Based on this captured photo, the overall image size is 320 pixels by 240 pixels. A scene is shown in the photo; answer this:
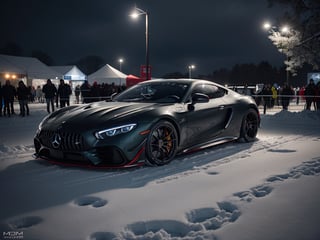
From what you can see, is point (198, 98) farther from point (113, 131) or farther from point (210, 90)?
point (113, 131)

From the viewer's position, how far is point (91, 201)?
3422mm

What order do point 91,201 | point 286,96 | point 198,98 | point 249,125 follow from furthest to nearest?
point 286,96 → point 249,125 → point 198,98 → point 91,201

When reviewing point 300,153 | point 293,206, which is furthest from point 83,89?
point 293,206

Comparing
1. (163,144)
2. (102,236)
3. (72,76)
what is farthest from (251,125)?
(72,76)

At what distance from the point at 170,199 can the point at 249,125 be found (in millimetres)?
4101

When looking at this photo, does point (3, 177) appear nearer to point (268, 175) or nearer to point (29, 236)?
point (29, 236)

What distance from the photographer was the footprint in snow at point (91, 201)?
3318 mm

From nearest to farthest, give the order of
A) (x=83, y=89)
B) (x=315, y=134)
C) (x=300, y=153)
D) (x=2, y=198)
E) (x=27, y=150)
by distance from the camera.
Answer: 1. (x=2, y=198)
2. (x=300, y=153)
3. (x=27, y=150)
4. (x=315, y=134)
5. (x=83, y=89)

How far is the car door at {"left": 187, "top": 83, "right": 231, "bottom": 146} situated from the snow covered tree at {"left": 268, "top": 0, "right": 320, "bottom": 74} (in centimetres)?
1644

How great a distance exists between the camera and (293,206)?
3217 millimetres

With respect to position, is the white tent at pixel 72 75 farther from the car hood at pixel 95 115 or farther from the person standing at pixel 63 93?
the car hood at pixel 95 115

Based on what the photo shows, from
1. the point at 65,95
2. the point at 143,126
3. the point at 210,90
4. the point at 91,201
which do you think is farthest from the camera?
the point at 65,95

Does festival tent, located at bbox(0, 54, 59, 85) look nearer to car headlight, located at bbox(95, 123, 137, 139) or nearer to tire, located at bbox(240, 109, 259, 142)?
tire, located at bbox(240, 109, 259, 142)

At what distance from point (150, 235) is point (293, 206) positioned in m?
1.46
